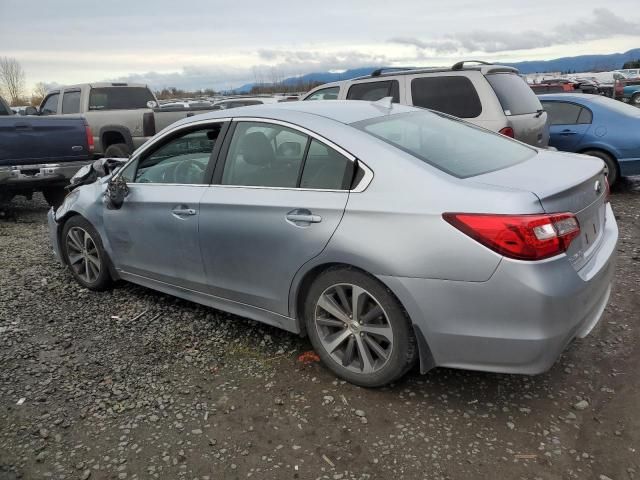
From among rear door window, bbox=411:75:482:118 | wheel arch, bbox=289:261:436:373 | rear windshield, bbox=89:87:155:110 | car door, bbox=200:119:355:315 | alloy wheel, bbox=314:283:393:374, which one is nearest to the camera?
wheel arch, bbox=289:261:436:373

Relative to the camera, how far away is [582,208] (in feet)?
9.41

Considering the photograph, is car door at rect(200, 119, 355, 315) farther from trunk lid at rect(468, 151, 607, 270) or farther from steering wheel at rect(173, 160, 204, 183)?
trunk lid at rect(468, 151, 607, 270)

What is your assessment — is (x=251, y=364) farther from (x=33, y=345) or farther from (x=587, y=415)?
(x=587, y=415)

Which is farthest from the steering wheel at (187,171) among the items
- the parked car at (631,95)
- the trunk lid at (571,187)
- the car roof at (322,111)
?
the parked car at (631,95)

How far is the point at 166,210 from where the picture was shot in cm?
394

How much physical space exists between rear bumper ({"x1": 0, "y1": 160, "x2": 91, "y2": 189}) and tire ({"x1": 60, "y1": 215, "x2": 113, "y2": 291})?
2996 millimetres

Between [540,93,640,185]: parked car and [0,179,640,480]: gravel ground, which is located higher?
[540,93,640,185]: parked car

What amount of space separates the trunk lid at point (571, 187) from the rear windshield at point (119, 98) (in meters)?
9.62

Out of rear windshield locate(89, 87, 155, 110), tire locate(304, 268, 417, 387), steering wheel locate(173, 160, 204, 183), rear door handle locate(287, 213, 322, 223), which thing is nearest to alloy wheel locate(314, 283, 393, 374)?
tire locate(304, 268, 417, 387)

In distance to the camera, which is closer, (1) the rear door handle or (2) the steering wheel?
(1) the rear door handle

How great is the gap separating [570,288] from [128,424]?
2393 millimetres

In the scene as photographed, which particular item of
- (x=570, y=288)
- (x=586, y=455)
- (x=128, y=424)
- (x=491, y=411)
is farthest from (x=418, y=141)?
(x=128, y=424)

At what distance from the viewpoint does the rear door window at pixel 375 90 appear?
24.0 ft

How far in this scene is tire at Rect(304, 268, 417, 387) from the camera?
2.93 meters
